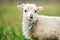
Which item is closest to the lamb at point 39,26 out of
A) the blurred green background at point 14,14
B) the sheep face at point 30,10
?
the sheep face at point 30,10

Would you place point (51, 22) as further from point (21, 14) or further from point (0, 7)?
point (0, 7)

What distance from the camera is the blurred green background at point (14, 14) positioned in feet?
8.80

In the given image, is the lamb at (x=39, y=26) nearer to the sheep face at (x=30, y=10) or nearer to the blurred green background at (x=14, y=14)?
the sheep face at (x=30, y=10)

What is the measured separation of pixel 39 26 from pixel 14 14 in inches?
11.6

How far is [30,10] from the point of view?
2.43m

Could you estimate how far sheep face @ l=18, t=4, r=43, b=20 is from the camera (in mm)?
2393

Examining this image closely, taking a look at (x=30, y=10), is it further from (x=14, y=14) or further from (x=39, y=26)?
(x=14, y=14)

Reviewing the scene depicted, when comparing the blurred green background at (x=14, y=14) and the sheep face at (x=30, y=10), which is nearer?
the sheep face at (x=30, y=10)

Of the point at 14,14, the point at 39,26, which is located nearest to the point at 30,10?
the point at 39,26

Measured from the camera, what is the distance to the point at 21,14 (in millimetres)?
2609

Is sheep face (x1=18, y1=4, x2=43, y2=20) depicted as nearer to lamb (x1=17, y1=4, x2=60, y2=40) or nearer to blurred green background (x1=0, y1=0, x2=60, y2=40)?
lamb (x1=17, y1=4, x2=60, y2=40)

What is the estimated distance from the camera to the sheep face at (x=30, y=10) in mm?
2393

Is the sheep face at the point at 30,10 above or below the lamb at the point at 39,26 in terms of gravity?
above

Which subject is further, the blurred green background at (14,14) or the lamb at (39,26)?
the blurred green background at (14,14)
